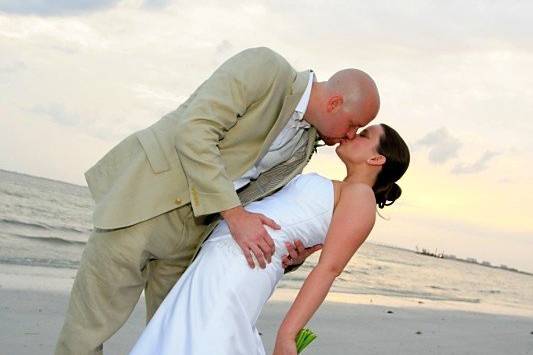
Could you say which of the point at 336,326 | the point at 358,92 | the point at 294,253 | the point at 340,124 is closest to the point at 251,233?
the point at 294,253

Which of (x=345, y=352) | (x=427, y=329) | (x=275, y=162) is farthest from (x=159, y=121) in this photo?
(x=427, y=329)

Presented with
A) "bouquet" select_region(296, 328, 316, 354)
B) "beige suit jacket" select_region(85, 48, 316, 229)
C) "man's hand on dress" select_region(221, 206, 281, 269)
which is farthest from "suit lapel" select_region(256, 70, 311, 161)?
"bouquet" select_region(296, 328, 316, 354)

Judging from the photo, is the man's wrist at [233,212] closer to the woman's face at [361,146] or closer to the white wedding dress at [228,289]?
the white wedding dress at [228,289]

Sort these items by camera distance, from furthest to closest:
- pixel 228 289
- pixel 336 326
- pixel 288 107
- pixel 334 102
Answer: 1. pixel 336 326
2. pixel 288 107
3. pixel 334 102
4. pixel 228 289

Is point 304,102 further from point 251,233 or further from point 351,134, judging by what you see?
point 251,233

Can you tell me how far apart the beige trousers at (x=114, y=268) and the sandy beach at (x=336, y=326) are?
9.17 feet

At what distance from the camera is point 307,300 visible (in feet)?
8.66

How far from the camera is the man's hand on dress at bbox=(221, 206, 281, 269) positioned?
102 inches

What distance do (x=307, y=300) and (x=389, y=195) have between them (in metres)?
0.64

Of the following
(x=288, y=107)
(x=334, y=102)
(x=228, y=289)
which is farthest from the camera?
(x=288, y=107)

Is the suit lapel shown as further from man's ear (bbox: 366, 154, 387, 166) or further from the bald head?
man's ear (bbox: 366, 154, 387, 166)

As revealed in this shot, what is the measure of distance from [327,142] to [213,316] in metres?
0.90

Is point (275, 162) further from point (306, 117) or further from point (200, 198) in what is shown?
point (200, 198)

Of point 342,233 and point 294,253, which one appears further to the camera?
point 294,253
